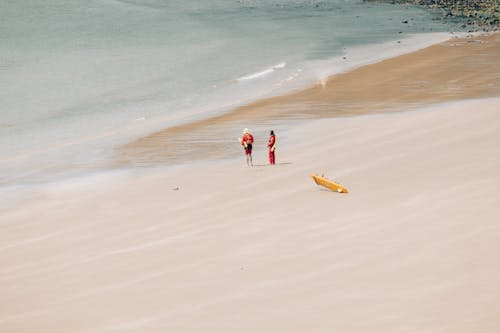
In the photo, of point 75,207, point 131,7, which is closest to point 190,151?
point 75,207

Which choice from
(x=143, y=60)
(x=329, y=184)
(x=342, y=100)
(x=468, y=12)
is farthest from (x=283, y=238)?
(x=468, y=12)

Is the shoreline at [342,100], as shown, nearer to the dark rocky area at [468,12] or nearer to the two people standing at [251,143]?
the two people standing at [251,143]

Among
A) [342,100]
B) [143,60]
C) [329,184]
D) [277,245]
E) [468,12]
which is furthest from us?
[468,12]

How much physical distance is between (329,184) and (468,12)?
39.5 m

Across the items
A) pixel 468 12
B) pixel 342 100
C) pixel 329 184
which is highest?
pixel 468 12

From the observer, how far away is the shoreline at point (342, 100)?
2403 centimetres

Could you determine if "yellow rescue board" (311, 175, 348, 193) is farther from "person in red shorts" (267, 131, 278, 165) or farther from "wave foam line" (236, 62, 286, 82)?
"wave foam line" (236, 62, 286, 82)

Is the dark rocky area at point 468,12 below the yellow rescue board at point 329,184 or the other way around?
the other way around

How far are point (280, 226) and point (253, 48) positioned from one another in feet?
103

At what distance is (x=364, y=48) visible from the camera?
4306 centimetres

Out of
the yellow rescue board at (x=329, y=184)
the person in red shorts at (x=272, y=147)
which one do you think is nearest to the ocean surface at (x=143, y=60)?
the person in red shorts at (x=272, y=147)

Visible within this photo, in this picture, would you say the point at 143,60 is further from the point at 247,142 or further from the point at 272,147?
the point at 272,147

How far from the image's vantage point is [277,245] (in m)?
13.8

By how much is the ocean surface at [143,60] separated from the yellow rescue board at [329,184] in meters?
7.53
